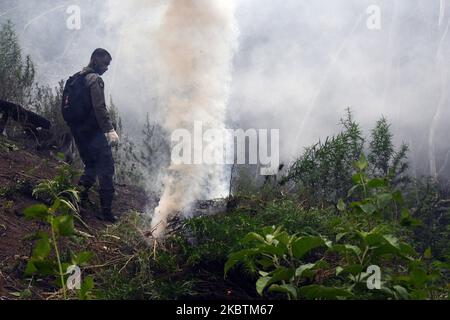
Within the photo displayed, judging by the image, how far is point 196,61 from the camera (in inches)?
243

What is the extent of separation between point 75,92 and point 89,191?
1.24m

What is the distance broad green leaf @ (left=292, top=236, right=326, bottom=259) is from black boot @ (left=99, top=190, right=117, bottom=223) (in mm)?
3585

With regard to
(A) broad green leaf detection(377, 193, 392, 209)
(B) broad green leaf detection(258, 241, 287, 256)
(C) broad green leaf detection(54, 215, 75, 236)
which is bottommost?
(B) broad green leaf detection(258, 241, 287, 256)

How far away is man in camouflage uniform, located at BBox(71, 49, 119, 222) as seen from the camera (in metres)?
6.00

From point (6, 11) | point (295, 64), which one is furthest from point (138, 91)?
point (6, 11)

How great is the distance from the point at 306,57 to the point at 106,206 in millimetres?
12797

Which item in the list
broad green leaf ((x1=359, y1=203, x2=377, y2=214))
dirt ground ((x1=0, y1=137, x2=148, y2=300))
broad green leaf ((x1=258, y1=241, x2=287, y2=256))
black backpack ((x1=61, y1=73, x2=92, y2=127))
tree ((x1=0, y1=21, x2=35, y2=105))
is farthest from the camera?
tree ((x1=0, y1=21, x2=35, y2=105))

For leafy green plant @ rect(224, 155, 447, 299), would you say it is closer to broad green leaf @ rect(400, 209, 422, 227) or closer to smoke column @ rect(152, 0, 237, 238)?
broad green leaf @ rect(400, 209, 422, 227)

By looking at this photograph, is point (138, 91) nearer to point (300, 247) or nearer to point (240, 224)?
point (240, 224)

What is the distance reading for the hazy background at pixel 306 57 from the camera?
52.3 feet

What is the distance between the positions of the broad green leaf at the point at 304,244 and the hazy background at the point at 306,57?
40.2ft

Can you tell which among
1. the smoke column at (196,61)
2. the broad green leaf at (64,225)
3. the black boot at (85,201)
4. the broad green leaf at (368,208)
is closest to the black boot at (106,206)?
the black boot at (85,201)

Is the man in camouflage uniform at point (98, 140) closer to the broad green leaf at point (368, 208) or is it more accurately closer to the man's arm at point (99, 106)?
the man's arm at point (99, 106)

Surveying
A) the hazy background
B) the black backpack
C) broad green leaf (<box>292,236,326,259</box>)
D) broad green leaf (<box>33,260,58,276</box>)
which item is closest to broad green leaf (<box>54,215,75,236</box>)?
broad green leaf (<box>33,260,58,276</box>)
